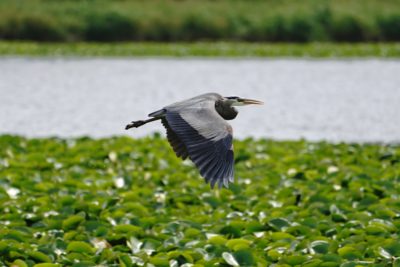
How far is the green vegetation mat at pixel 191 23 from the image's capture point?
24391mm

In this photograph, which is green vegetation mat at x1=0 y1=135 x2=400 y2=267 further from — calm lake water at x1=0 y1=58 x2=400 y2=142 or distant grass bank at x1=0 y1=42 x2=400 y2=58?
distant grass bank at x1=0 y1=42 x2=400 y2=58

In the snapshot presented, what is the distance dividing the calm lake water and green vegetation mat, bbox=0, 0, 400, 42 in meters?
2.75

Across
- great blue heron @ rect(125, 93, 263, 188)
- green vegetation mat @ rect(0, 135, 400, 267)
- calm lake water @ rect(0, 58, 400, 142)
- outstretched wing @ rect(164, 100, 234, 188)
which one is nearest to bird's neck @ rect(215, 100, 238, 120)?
great blue heron @ rect(125, 93, 263, 188)

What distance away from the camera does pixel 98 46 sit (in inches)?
909

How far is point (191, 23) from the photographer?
25.1 m

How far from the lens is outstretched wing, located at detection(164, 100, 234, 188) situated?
4453 millimetres

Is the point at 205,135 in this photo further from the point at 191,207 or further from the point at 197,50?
the point at 197,50

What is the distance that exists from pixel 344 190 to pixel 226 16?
1850cm

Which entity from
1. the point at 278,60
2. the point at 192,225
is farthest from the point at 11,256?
the point at 278,60

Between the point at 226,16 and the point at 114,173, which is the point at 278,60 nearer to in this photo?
the point at 226,16

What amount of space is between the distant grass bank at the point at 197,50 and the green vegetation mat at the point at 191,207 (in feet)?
42.2

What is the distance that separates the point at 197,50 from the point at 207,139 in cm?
1813

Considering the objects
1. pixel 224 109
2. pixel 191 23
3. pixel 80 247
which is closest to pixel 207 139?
pixel 224 109

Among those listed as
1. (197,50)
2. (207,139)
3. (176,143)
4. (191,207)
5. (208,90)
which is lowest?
(208,90)
